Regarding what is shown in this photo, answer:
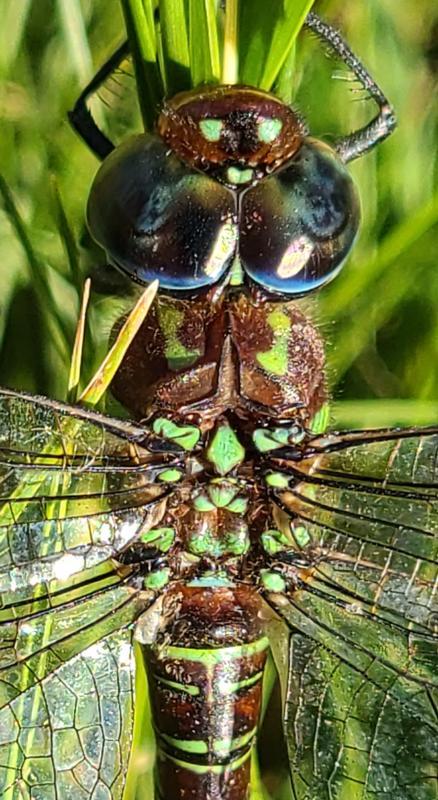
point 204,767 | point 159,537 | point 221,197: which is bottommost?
point 204,767

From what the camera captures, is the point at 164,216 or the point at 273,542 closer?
the point at 164,216

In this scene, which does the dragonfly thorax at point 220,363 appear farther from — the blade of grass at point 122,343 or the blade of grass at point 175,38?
the blade of grass at point 175,38

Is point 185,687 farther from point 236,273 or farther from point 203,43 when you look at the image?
point 203,43

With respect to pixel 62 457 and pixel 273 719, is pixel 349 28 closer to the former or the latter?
pixel 62 457

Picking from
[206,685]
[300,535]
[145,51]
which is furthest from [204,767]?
[145,51]

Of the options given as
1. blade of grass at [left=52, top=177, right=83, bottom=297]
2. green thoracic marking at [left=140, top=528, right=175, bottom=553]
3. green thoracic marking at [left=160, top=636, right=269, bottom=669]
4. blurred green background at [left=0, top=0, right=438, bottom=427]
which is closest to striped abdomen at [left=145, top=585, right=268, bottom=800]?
green thoracic marking at [left=160, top=636, right=269, bottom=669]

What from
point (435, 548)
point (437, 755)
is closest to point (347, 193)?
point (435, 548)

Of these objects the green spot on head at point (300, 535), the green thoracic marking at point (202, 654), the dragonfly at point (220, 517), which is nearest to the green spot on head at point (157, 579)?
the dragonfly at point (220, 517)
